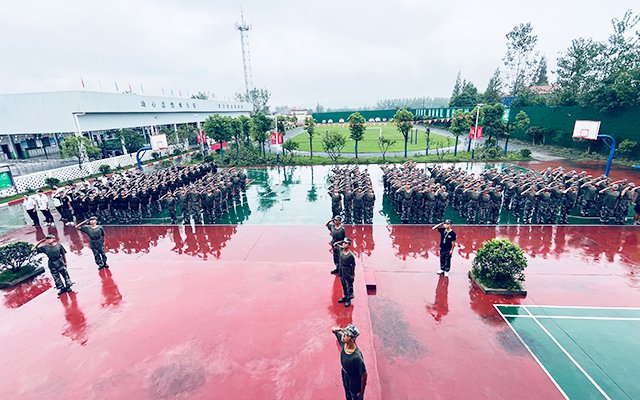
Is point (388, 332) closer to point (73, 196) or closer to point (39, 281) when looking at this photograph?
point (39, 281)

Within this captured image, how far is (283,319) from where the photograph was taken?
553cm

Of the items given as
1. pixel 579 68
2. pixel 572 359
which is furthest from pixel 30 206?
pixel 579 68

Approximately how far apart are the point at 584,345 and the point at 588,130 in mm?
15989

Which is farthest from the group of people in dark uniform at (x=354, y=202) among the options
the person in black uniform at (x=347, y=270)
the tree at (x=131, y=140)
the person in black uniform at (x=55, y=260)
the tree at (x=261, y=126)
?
the tree at (x=131, y=140)

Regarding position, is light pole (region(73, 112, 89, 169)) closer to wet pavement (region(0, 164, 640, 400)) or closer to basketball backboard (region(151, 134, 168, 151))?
basketball backboard (region(151, 134, 168, 151))

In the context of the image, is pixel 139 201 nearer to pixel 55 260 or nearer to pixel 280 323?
pixel 55 260

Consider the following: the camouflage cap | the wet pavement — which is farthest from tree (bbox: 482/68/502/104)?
the camouflage cap

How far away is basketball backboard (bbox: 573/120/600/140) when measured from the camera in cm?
1605

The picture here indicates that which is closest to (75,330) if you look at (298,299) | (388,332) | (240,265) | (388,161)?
(240,265)

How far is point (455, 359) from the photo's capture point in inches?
199

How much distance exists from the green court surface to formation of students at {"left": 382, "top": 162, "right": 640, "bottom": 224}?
465 cm

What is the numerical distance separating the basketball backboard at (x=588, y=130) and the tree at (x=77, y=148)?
2865cm

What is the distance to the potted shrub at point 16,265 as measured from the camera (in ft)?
25.2

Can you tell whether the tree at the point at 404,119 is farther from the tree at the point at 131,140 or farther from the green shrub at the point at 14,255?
the tree at the point at 131,140
